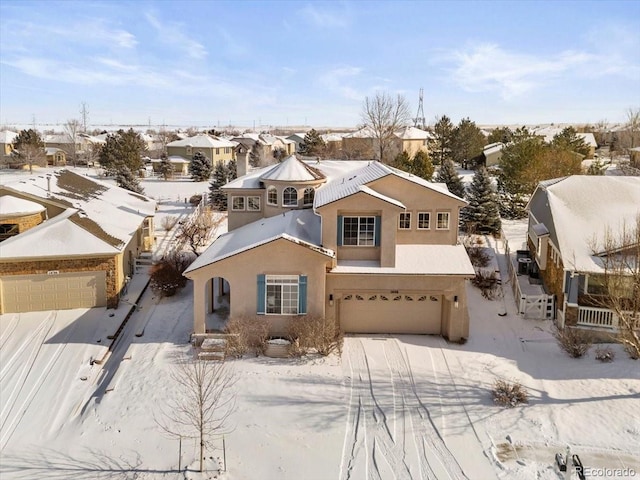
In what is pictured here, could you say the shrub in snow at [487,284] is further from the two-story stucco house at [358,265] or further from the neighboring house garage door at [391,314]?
the neighboring house garage door at [391,314]

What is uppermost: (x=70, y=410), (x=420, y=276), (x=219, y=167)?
(x=219, y=167)

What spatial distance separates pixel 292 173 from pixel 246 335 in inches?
334

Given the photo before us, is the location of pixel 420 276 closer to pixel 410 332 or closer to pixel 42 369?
pixel 410 332

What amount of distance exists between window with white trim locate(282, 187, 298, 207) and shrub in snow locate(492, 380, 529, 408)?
12.3 metres

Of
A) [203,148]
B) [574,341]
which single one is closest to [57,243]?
[574,341]

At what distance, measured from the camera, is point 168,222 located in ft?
126

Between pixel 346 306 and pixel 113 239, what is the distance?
11.0 m

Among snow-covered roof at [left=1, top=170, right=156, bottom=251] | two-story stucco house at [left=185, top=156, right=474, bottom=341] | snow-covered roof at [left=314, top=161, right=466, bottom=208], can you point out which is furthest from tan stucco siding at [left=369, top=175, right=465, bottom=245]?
snow-covered roof at [left=1, top=170, right=156, bottom=251]

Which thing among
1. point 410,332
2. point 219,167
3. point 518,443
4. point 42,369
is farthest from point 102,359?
point 219,167

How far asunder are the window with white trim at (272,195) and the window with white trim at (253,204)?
0.82 m

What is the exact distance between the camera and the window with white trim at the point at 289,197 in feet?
79.6

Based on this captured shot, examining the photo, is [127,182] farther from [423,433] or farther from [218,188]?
[423,433]

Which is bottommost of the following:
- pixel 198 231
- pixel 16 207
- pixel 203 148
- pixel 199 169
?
pixel 198 231

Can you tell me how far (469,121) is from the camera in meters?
62.8
